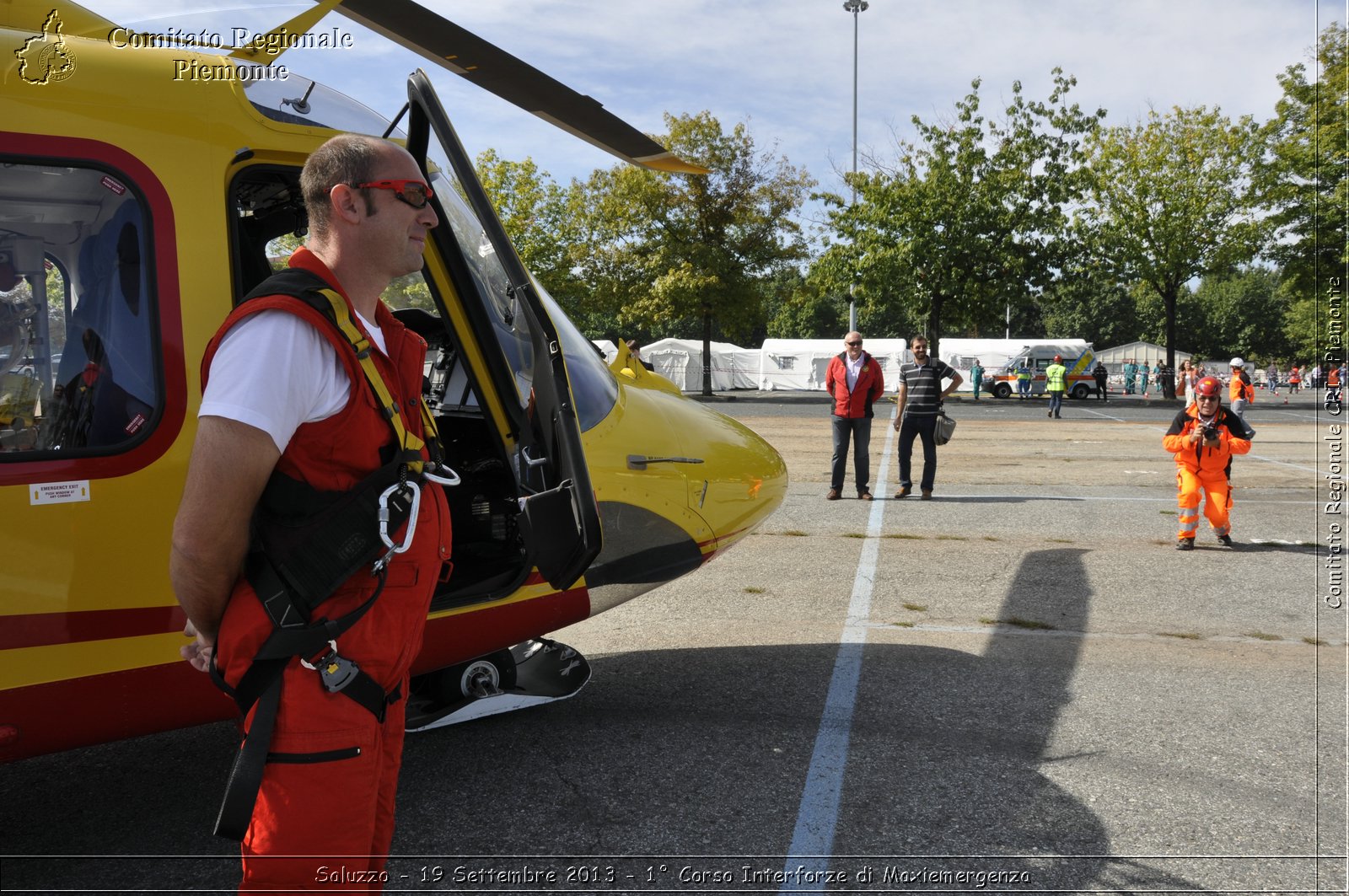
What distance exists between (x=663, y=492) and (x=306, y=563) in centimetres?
244

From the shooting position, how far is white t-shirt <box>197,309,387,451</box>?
1738 mm

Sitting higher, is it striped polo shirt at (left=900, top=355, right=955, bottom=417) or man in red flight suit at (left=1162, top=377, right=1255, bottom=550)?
striped polo shirt at (left=900, top=355, right=955, bottom=417)

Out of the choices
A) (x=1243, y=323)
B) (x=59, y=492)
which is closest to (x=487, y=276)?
(x=59, y=492)

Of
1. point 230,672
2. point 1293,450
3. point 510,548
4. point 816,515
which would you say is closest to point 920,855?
point 510,548

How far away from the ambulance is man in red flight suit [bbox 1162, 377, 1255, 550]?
3327 centimetres

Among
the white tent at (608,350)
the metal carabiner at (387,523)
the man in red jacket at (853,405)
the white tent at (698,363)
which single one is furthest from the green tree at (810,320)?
the metal carabiner at (387,523)

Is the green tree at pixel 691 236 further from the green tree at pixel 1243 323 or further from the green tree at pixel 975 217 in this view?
the green tree at pixel 1243 323

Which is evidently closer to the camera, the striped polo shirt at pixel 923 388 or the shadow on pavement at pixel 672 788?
A: the shadow on pavement at pixel 672 788

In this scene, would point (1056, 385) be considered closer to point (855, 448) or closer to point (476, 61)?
point (855, 448)

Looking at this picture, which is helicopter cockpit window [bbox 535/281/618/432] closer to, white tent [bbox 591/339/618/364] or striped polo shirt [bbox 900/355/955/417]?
Answer: white tent [bbox 591/339/618/364]

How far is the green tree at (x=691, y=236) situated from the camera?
3972cm

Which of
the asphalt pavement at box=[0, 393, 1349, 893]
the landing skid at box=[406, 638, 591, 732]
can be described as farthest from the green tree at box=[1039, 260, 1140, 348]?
the landing skid at box=[406, 638, 591, 732]

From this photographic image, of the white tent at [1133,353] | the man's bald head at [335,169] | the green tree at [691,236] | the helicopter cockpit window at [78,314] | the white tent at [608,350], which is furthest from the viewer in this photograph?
the white tent at [1133,353]

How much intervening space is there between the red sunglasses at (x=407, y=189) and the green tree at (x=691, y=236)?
37835 millimetres
